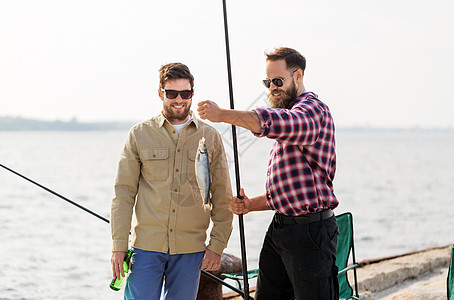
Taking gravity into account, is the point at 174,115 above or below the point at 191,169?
above

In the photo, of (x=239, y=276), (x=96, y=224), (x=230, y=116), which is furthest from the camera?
Answer: (x=96, y=224)

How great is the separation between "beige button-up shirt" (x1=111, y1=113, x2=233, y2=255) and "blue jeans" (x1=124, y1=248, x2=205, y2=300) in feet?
0.16

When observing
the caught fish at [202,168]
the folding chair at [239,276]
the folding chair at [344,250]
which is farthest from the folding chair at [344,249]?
the caught fish at [202,168]

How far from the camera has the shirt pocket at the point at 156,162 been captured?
319 centimetres

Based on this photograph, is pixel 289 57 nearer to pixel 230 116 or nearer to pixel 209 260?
pixel 230 116

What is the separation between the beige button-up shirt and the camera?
10.4ft

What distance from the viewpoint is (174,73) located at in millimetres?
3123

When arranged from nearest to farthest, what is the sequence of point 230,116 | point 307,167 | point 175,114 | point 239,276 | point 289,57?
point 230,116
point 307,167
point 289,57
point 175,114
point 239,276

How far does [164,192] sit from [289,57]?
1.02 metres

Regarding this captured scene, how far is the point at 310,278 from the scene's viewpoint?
280 cm

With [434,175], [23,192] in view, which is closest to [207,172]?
[23,192]

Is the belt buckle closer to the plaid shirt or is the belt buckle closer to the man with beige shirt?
the plaid shirt

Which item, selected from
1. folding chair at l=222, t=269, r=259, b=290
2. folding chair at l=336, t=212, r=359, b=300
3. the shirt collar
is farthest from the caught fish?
folding chair at l=336, t=212, r=359, b=300

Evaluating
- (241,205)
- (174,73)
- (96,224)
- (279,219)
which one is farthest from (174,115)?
(96,224)
